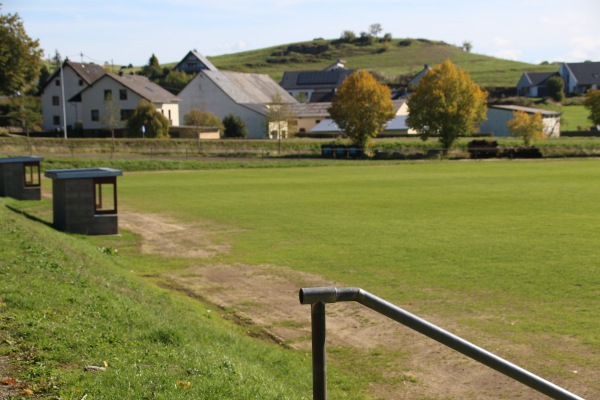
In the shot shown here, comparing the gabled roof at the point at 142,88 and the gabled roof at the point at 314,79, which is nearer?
the gabled roof at the point at 142,88

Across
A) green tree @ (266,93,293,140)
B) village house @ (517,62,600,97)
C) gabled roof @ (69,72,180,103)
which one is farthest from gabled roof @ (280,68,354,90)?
gabled roof @ (69,72,180,103)

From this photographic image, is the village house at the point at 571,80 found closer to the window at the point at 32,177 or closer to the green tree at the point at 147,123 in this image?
the green tree at the point at 147,123

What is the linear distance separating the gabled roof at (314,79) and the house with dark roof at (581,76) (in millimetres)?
47125


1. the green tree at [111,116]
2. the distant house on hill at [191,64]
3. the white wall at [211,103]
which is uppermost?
the distant house on hill at [191,64]

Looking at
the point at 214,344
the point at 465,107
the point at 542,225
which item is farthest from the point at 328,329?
the point at 465,107

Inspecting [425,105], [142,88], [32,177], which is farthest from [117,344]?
[142,88]

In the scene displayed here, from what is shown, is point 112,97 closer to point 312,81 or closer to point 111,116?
point 111,116

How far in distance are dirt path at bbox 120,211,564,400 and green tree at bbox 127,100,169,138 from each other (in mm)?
64771

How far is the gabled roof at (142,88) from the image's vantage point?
311 ft

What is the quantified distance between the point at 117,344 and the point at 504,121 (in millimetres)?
105948

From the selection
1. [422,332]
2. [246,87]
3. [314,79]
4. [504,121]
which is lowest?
[422,332]

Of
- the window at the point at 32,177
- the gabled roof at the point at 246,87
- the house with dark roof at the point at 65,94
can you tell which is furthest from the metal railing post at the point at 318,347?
the gabled roof at the point at 246,87

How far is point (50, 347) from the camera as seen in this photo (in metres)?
7.62

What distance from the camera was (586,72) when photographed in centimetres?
15325
